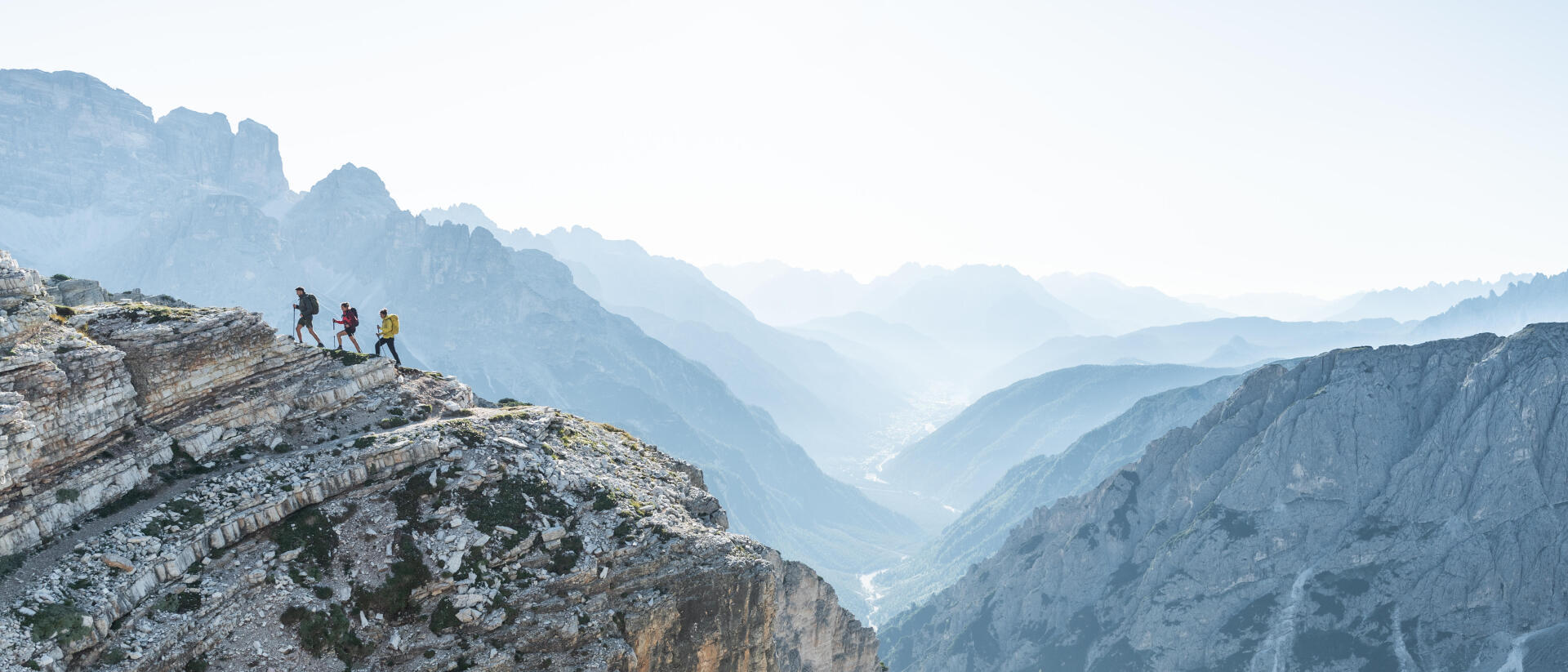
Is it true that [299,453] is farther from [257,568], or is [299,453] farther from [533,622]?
[533,622]

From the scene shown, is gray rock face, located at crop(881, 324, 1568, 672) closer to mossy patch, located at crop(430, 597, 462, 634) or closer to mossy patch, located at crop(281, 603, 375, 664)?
mossy patch, located at crop(430, 597, 462, 634)

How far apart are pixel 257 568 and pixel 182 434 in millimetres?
9715

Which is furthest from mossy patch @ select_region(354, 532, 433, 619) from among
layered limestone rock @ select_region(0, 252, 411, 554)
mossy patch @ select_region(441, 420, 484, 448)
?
layered limestone rock @ select_region(0, 252, 411, 554)

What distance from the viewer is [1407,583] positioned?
157500 mm

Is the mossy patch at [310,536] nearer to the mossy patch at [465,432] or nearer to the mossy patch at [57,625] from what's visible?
the mossy patch at [57,625]

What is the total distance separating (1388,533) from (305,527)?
201 metres

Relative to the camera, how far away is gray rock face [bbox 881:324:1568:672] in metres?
148

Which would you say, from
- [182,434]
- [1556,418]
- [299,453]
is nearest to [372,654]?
[299,453]

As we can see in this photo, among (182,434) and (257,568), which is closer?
(257,568)

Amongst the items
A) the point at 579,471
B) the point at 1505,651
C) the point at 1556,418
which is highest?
the point at 579,471

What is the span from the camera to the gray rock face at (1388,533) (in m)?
148

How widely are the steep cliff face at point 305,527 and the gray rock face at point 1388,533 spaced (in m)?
161

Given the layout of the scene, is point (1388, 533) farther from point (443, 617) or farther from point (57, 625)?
point (57, 625)

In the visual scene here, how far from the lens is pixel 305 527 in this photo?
3750cm
